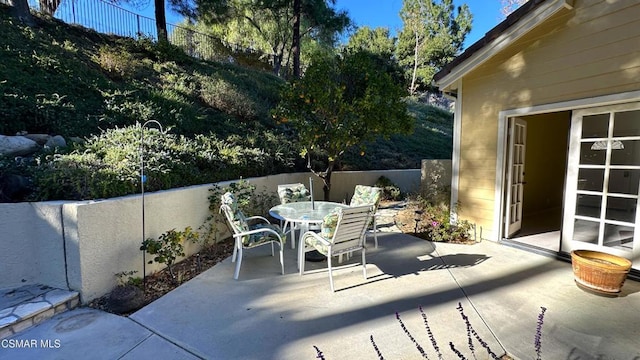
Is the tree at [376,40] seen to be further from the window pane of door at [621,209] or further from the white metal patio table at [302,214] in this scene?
the window pane of door at [621,209]

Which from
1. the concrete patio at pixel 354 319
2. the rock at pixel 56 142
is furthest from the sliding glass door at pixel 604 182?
the rock at pixel 56 142

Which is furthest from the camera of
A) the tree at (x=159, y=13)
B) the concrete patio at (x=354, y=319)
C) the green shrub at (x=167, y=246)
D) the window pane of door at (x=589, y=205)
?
the tree at (x=159, y=13)

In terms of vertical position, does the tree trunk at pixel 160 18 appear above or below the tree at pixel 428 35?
below

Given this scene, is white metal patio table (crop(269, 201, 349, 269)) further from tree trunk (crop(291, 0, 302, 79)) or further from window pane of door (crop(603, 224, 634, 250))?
tree trunk (crop(291, 0, 302, 79))

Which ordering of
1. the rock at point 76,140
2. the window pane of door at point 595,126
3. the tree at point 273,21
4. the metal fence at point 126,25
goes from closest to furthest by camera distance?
the window pane of door at point 595,126 < the rock at point 76,140 < the metal fence at point 126,25 < the tree at point 273,21

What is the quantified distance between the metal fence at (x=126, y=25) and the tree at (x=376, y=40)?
11.2 metres

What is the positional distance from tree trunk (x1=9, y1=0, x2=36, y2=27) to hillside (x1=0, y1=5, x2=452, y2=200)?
6.1 inches

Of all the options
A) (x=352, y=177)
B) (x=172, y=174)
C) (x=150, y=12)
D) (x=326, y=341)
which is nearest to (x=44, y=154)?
(x=172, y=174)

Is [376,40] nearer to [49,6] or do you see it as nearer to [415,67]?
[415,67]

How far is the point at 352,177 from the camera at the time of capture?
908cm

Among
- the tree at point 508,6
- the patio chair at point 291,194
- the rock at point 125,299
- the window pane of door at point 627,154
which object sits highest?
the tree at point 508,6

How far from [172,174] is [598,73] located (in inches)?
225

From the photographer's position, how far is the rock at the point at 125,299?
9.33 ft

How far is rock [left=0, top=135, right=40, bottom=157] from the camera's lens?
401 centimetres
